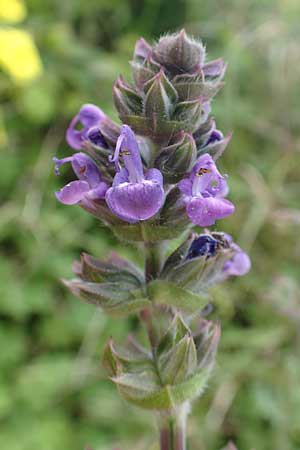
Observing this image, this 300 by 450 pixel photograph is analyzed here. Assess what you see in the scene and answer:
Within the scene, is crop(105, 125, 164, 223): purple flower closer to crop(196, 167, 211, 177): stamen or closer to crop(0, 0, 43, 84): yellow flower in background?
crop(196, 167, 211, 177): stamen

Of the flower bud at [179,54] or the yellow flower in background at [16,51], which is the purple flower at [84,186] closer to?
the flower bud at [179,54]

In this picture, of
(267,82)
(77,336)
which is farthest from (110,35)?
(77,336)

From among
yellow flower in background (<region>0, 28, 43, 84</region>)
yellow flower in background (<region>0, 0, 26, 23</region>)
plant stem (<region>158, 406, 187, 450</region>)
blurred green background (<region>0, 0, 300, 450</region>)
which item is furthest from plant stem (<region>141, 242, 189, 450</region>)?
yellow flower in background (<region>0, 0, 26, 23</region>)

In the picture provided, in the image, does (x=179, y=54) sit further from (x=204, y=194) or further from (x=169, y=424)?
(x=169, y=424)

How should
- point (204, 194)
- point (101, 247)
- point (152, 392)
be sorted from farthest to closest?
point (101, 247)
point (152, 392)
point (204, 194)

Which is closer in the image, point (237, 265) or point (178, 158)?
point (178, 158)

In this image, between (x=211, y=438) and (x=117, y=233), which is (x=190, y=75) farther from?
(x=211, y=438)

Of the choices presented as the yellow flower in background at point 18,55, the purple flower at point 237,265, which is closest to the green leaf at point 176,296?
the purple flower at point 237,265

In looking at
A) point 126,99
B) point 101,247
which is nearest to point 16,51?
point 101,247
